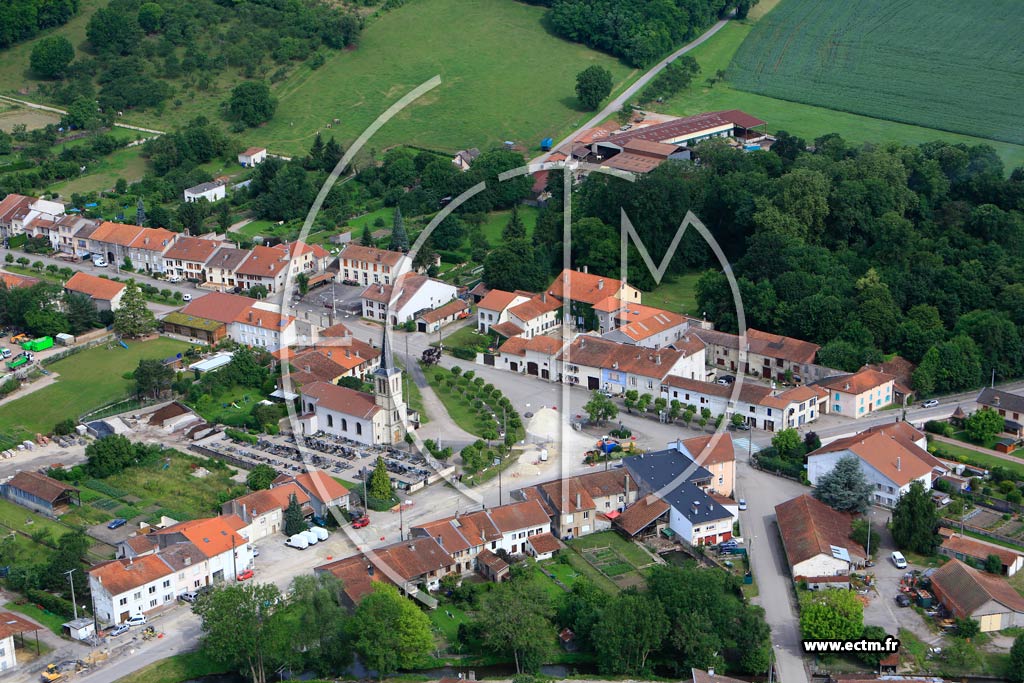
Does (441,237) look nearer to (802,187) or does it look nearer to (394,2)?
(802,187)

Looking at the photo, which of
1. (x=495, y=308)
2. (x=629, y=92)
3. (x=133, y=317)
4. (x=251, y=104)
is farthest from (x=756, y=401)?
(x=251, y=104)

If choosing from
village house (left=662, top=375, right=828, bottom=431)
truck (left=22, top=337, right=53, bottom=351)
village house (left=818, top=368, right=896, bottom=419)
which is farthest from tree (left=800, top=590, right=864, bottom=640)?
truck (left=22, top=337, right=53, bottom=351)

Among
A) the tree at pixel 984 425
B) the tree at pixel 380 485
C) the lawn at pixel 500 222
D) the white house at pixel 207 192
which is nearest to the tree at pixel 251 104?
the white house at pixel 207 192

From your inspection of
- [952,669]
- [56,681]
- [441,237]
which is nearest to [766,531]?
[952,669]

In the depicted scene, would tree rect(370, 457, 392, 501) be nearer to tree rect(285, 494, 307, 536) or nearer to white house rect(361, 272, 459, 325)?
tree rect(285, 494, 307, 536)

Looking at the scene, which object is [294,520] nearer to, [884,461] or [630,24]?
[884,461]

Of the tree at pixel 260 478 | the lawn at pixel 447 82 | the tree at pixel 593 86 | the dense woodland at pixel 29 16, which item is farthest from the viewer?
the dense woodland at pixel 29 16

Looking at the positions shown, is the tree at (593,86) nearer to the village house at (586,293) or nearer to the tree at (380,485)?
the village house at (586,293)
